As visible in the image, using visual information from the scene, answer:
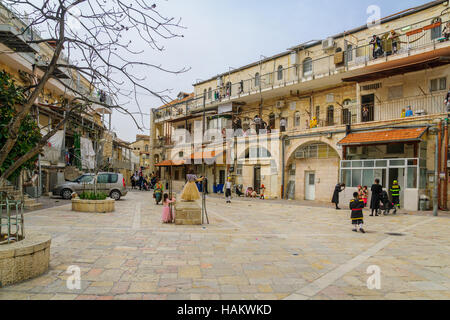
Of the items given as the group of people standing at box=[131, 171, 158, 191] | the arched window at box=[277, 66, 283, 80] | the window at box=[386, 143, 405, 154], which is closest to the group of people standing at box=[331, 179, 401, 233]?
the window at box=[386, 143, 405, 154]

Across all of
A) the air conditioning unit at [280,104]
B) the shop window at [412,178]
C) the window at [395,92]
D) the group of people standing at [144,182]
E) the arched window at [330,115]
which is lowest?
the group of people standing at [144,182]

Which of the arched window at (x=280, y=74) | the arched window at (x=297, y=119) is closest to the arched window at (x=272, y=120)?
the arched window at (x=297, y=119)

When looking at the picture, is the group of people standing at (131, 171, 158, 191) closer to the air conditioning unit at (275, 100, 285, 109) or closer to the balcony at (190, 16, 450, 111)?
the balcony at (190, 16, 450, 111)

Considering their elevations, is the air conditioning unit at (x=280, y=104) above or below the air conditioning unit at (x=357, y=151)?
above

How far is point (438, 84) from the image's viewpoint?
17.3 meters

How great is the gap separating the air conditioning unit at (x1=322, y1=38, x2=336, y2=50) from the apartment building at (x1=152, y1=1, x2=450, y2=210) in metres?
0.07

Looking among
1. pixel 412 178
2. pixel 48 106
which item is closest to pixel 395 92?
pixel 412 178

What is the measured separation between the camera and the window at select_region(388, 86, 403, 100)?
1880cm

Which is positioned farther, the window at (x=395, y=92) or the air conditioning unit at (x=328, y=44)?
the air conditioning unit at (x=328, y=44)

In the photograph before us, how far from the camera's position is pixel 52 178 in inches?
896

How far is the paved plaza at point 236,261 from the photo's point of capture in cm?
444

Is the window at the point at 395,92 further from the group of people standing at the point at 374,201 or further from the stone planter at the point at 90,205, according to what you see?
the stone planter at the point at 90,205

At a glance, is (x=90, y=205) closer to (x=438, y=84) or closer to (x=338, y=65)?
(x=338, y=65)

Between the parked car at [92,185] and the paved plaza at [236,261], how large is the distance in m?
8.89
